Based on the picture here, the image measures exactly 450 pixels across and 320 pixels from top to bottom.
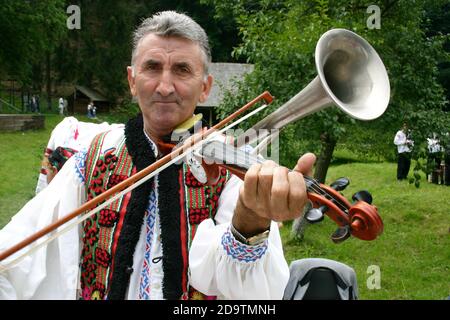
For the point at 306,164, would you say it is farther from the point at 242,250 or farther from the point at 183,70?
the point at 183,70

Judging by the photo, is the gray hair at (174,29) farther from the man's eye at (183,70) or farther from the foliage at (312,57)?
the foliage at (312,57)

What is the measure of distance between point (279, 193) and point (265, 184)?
0.07 m

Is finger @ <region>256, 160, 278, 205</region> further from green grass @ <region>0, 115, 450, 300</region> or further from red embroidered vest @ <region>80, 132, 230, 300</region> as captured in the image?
green grass @ <region>0, 115, 450, 300</region>

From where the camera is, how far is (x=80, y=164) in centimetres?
245

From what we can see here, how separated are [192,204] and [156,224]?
7.0 inches

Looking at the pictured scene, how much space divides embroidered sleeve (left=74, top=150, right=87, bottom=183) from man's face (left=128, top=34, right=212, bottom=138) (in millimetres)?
380

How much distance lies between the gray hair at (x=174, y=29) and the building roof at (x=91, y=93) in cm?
3175

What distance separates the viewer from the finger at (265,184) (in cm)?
170

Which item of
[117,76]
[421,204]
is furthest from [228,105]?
[117,76]

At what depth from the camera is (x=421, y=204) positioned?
32.1 feet

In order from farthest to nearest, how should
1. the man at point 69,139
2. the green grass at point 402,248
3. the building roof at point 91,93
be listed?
the building roof at point 91,93, the green grass at point 402,248, the man at point 69,139

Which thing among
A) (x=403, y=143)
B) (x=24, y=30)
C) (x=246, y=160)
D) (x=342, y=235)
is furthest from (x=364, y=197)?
(x=24, y=30)

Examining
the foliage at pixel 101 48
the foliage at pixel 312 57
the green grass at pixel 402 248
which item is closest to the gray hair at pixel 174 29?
the foliage at pixel 312 57

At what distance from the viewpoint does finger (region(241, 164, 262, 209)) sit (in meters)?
1.73
